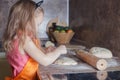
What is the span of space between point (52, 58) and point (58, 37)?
90 cm

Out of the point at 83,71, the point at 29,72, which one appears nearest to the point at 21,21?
the point at 29,72

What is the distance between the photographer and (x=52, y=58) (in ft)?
3.82

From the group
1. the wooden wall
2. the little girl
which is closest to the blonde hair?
the little girl

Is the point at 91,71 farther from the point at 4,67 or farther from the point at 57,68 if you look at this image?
the point at 4,67

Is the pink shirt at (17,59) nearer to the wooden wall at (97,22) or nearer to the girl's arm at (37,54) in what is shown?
the girl's arm at (37,54)

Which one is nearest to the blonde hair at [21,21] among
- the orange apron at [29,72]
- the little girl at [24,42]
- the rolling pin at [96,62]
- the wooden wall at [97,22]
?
the little girl at [24,42]

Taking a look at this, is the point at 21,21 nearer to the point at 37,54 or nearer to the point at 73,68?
the point at 37,54

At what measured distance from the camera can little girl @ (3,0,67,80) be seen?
116 cm

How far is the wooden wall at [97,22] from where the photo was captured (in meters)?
1.39

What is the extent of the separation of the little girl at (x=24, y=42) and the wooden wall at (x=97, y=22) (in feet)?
1.21

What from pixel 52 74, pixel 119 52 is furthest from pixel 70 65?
pixel 119 52

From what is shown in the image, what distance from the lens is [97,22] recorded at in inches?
65.7

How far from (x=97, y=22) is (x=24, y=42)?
2.25 feet

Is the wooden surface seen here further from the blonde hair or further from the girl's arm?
the blonde hair
